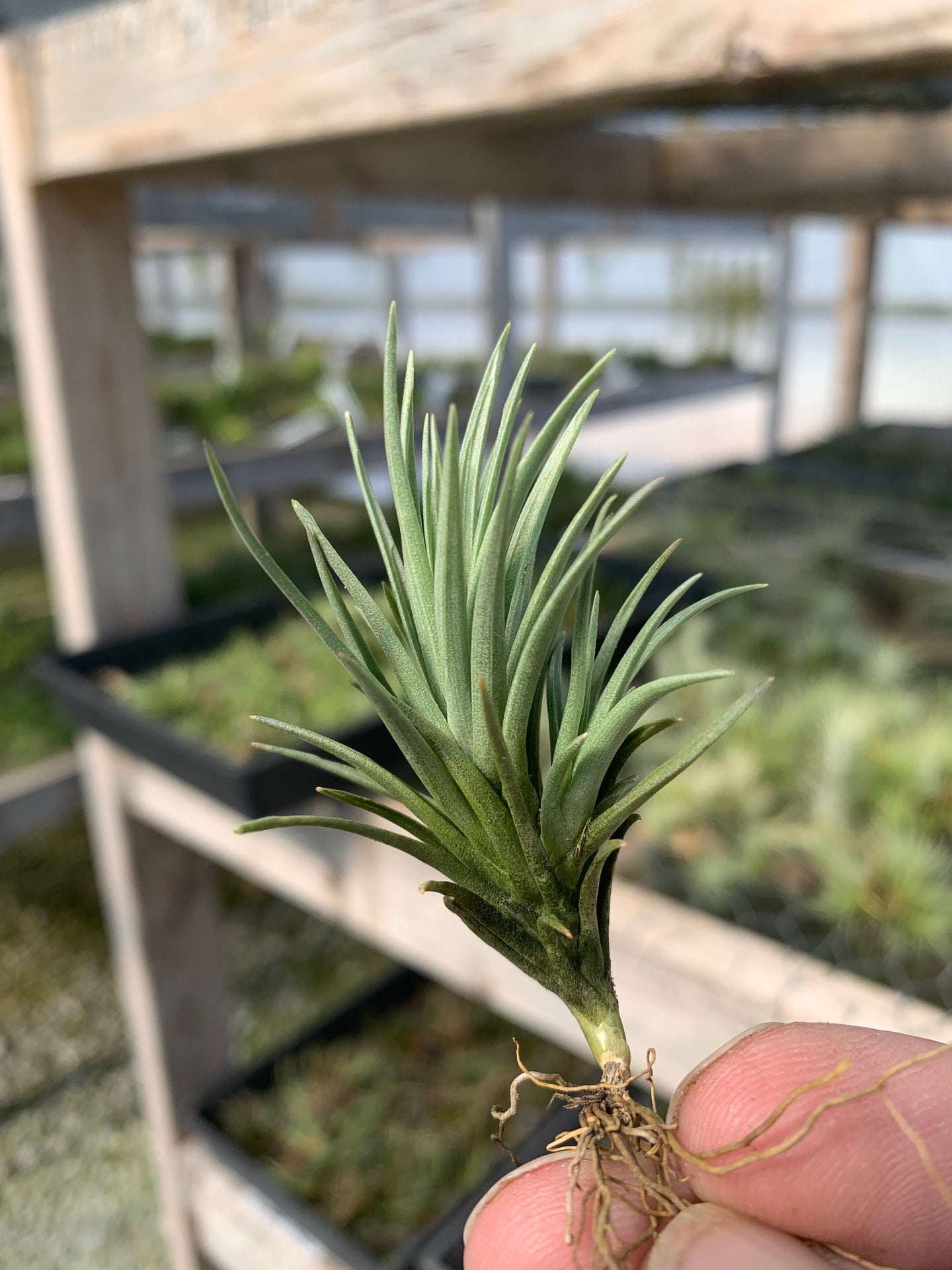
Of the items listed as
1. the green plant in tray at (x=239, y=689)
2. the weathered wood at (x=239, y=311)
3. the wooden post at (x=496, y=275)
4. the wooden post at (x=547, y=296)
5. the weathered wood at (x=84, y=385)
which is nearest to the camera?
the weathered wood at (x=84, y=385)

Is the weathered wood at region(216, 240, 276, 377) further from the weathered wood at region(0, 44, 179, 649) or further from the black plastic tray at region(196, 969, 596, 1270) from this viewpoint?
the black plastic tray at region(196, 969, 596, 1270)

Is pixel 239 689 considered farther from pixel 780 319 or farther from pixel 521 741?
pixel 780 319

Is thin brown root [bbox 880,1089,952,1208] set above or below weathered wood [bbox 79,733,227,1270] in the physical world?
above

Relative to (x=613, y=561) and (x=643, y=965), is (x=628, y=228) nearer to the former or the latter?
(x=613, y=561)

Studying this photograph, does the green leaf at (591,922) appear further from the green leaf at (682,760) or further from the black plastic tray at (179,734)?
the black plastic tray at (179,734)

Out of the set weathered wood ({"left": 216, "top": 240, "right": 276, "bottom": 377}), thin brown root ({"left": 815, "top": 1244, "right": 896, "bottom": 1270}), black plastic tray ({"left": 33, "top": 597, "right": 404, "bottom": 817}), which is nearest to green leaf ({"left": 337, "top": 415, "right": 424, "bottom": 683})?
thin brown root ({"left": 815, "top": 1244, "right": 896, "bottom": 1270})

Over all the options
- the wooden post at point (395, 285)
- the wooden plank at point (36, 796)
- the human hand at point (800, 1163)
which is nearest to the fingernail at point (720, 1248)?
the human hand at point (800, 1163)

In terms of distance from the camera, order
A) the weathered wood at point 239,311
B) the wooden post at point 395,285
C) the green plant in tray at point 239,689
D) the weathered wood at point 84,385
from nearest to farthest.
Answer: the weathered wood at point 84,385 → the green plant in tray at point 239,689 → the weathered wood at point 239,311 → the wooden post at point 395,285

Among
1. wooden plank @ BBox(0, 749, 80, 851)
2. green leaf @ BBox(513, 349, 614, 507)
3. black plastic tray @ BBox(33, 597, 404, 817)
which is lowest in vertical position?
wooden plank @ BBox(0, 749, 80, 851)
